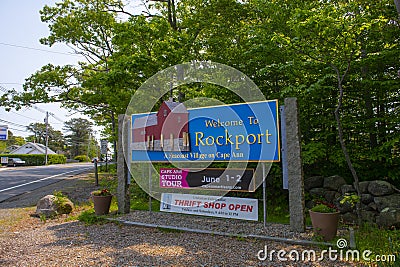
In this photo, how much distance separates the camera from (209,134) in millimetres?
6367

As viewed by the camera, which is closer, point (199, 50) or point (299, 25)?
point (299, 25)

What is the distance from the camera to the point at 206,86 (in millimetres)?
8812

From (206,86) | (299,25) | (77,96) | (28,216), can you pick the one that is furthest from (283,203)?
(77,96)

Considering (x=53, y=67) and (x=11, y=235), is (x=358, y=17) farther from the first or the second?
(x=53, y=67)

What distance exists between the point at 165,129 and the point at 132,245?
8.61 feet

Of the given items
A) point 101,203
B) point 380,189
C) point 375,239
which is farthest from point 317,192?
point 101,203

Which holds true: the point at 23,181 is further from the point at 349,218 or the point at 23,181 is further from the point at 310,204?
the point at 349,218

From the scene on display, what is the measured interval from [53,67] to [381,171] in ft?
53.8

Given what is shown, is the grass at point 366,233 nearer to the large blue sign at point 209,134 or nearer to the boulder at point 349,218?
the boulder at point 349,218

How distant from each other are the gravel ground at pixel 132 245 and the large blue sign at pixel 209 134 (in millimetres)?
1405

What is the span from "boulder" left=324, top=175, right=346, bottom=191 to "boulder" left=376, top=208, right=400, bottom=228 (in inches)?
49.2

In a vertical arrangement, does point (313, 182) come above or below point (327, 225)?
above

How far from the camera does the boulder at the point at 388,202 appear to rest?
18.8 feet

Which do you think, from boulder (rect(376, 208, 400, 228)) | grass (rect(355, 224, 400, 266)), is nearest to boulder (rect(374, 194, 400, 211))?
boulder (rect(376, 208, 400, 228))
